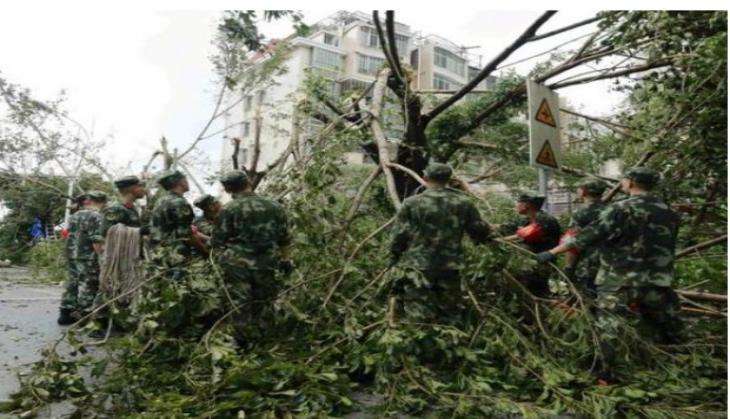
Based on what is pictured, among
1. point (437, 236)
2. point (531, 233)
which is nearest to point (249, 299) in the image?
point (437, 236)

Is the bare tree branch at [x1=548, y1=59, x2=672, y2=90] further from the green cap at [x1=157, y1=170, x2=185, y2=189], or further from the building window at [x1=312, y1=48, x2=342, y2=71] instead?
the building window at [x1=312, y1=48, x2=342, y2=71]

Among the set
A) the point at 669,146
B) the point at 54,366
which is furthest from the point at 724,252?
the point at 54,366

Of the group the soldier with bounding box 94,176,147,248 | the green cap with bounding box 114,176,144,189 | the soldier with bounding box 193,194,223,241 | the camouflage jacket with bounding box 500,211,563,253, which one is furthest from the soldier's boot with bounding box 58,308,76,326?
the camouflage jacket with bounding box 500,211,563,253

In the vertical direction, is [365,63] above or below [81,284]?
above

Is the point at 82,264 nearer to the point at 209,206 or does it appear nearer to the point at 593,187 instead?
the point at 209,206

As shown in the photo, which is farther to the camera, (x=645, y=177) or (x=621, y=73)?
(x=621, y=73)

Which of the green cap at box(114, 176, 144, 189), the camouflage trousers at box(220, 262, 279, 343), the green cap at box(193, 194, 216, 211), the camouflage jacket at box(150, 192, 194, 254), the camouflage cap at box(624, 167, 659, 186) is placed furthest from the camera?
the green cap at box(114, 176, 144, 189)

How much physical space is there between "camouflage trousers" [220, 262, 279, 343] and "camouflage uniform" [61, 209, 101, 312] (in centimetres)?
231

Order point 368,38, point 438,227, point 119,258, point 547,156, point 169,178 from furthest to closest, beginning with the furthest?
point 368,38 < point 119,258 < point 169,178 < point 547,156 < point 438,227

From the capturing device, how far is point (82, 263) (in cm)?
618

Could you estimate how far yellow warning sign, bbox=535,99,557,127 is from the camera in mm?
4910

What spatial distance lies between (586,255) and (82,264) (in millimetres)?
5185

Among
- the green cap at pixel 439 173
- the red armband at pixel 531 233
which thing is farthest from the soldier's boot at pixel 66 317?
the red armband at pixel 531 233

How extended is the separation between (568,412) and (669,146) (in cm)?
301
